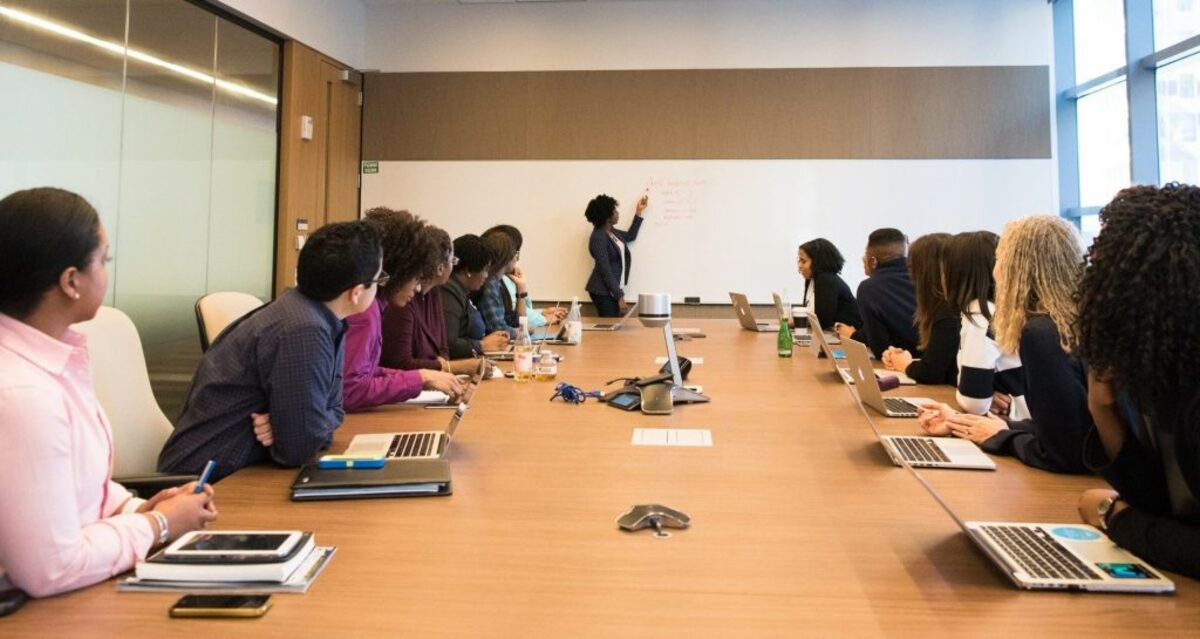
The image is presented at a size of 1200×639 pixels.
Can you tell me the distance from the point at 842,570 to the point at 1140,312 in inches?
22.8

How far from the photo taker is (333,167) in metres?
6.05

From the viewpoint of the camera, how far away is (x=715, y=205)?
20.5 ft

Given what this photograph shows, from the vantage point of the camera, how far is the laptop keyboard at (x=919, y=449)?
5.68 feet

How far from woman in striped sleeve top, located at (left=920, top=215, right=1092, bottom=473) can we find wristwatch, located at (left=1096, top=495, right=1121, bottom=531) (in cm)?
32

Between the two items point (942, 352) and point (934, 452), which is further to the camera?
point (942, 352)

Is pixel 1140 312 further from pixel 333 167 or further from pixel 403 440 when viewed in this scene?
pixel 333 167

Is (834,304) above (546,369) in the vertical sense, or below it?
above

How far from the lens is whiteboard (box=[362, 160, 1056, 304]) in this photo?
6.11 m

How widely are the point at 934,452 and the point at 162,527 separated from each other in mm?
1560

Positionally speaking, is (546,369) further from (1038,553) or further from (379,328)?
(1038,553)

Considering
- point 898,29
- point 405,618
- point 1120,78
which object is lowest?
point 405,618

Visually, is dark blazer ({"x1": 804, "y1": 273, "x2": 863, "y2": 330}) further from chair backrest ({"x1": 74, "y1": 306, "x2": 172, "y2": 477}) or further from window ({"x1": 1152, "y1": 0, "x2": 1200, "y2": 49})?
chair backrest ({"x1": 74, "y1": 306, "x2": 172, "y2": 477})

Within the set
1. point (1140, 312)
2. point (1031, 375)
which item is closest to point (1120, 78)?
point (1031, 375)

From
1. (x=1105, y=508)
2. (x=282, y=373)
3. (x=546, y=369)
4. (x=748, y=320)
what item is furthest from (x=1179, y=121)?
(x=282, y=373)
